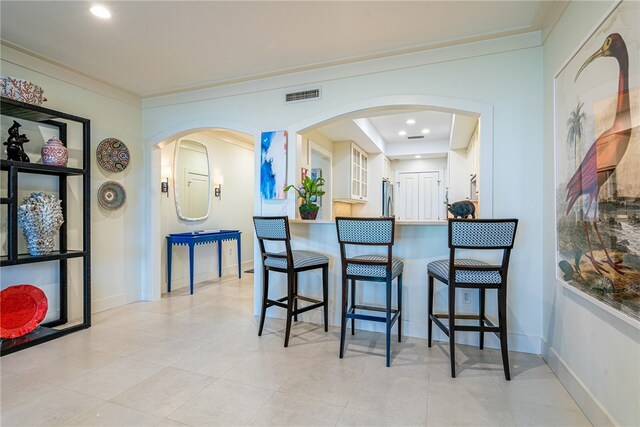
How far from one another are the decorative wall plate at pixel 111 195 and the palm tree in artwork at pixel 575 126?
167 inches

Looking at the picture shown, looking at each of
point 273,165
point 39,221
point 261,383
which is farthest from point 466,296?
point 39,221

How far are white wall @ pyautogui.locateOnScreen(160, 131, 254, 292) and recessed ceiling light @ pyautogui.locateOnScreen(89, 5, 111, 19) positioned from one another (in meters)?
2.03

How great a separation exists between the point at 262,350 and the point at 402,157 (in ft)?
18.6

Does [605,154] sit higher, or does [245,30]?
[245,30]

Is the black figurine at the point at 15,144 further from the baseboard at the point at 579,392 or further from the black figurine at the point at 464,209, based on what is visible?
the baseboard at the point at 579,392

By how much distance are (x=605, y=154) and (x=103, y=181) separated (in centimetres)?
430


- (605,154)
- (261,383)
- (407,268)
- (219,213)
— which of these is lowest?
(261,383)

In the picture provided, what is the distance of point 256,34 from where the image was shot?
253 cm

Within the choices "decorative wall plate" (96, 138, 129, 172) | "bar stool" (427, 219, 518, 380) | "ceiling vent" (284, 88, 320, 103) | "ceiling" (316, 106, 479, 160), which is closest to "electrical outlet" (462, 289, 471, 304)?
"bar stool" (427, 219, 518, 380)

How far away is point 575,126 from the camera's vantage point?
181 cm

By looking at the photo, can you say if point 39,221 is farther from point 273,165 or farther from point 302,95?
point 302,95

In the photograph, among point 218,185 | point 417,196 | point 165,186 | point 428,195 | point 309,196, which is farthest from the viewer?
point 417,196

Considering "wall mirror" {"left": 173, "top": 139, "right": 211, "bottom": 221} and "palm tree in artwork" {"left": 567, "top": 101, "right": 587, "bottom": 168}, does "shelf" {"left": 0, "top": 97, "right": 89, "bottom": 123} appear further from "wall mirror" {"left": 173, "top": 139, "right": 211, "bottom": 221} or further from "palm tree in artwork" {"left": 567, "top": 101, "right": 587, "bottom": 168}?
"palm tree in artwork" {"left": 567, "top": 101, "right": 587, "bottom": 168}

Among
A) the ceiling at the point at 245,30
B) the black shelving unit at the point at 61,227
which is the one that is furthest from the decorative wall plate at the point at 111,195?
the ceiling at the point at 245,30
